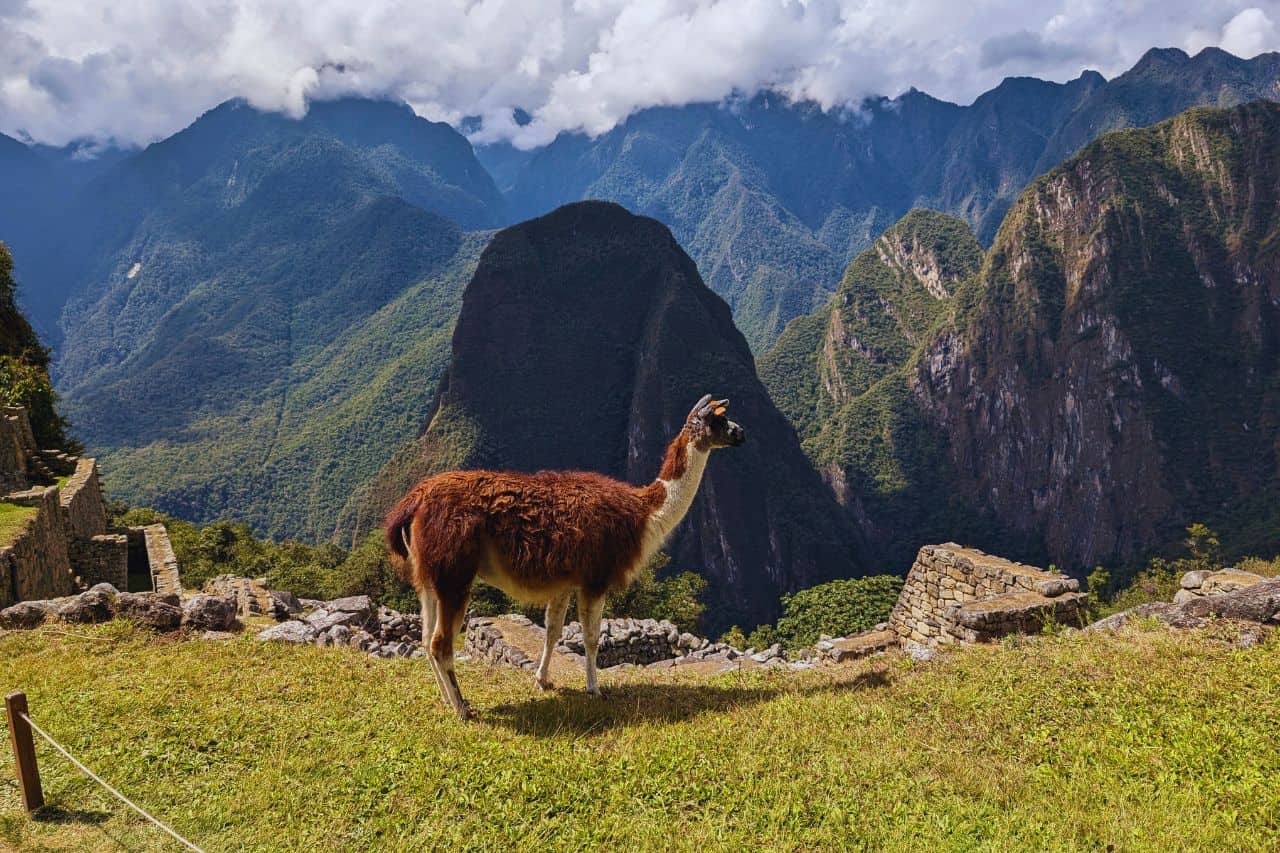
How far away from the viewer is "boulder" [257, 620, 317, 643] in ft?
25.4

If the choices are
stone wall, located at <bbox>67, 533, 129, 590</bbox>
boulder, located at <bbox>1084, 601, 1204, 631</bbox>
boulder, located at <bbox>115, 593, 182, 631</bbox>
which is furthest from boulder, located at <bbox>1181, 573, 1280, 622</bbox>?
stone wall, located at <bbox>67, 533, 129, 590</bbox>

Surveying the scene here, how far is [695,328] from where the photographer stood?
314 ft

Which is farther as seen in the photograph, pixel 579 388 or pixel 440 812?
pixel 579 388

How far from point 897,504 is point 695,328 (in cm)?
4820

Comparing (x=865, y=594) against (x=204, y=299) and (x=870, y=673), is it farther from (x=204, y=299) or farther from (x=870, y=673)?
(x=204, y=299)

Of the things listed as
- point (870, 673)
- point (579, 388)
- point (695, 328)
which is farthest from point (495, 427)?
point (870, 673)

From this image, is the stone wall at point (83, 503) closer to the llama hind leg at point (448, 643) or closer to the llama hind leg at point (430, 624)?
the llama hind leg at point (430, 624)

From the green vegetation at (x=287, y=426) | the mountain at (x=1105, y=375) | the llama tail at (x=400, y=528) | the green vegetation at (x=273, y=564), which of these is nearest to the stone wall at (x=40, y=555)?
the green vegetation at (x=273, y=564)

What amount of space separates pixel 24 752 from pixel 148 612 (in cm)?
394

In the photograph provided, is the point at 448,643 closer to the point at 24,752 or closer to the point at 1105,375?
the point at 24,752

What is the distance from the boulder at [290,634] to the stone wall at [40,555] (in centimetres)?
483

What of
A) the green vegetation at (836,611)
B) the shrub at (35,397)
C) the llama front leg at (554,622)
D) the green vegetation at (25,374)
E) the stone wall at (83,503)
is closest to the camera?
the llama front leg at (554,622)

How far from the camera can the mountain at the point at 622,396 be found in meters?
85.1

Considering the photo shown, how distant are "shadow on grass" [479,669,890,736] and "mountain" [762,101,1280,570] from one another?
3689 inches
